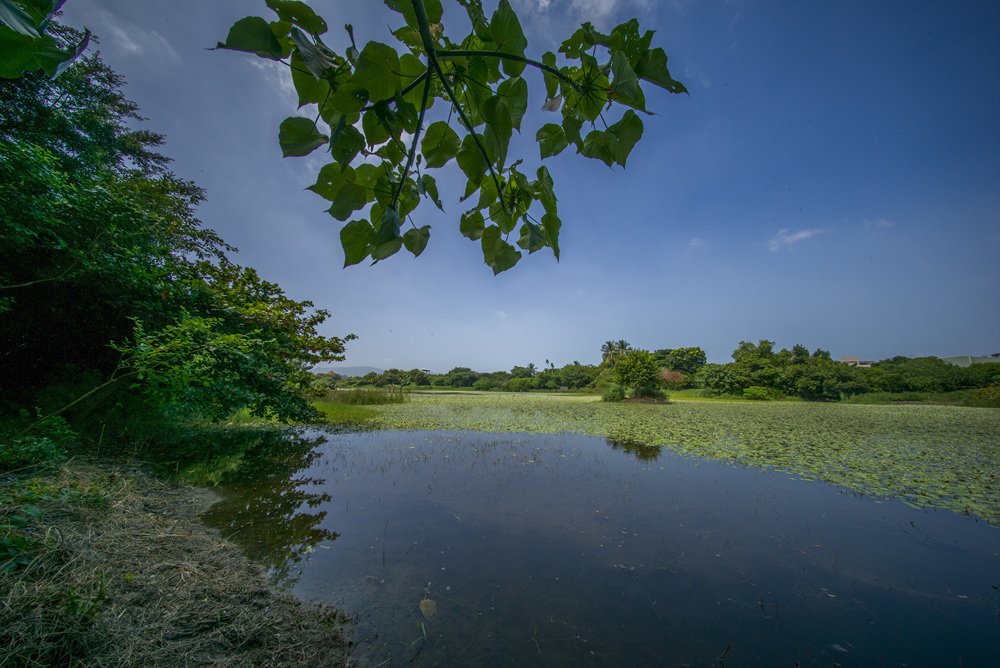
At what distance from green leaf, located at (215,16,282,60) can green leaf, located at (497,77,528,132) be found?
0.31m

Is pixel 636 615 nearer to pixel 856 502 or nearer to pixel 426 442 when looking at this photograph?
pixel 856 502

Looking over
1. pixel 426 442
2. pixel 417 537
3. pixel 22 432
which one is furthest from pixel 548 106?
pixel 426 442

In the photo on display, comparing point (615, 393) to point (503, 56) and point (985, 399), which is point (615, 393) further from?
point (503, 56)

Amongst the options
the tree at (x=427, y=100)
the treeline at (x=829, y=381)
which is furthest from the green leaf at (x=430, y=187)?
the treeline at (x=829, y=381)

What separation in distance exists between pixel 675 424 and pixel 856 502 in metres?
6.96

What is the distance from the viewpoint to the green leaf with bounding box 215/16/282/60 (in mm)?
410

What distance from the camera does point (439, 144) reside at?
2.06 feet

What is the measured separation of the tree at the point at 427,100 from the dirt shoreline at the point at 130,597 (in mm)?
2068

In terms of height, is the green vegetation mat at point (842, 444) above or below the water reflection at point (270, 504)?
below

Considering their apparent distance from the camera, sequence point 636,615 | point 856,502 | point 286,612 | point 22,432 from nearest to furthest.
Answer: point 286,612, point 636,615, point 22,432, point 856,502

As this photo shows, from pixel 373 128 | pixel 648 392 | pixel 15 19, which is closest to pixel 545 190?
pixel 373 128

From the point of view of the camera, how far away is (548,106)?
73 cm

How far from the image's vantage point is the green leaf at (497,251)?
733 mm

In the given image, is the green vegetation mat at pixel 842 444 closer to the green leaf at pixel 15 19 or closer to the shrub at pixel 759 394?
the green leaf at pixel 15 19
